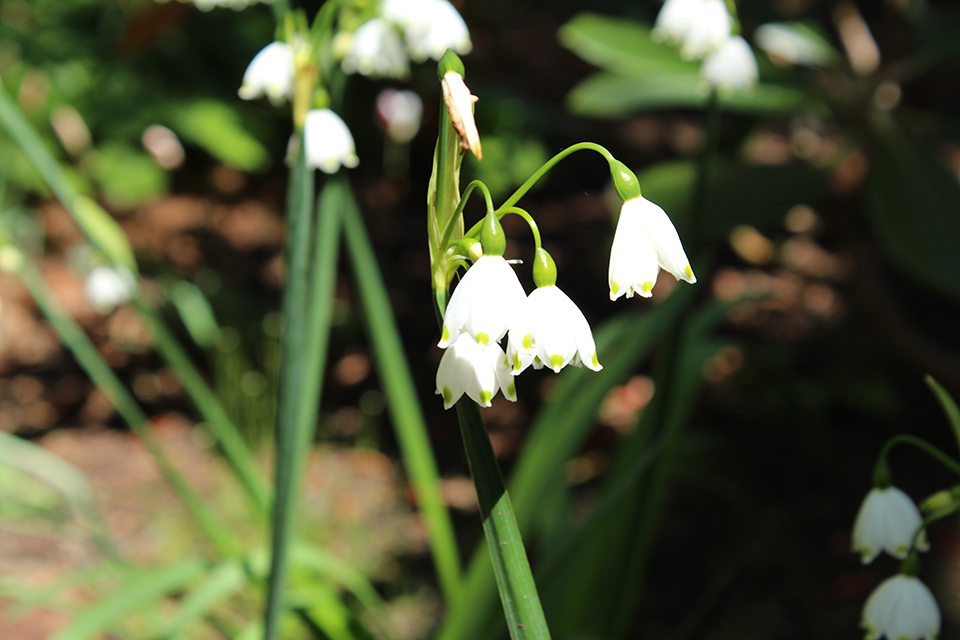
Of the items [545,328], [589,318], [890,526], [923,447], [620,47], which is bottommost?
[589,318]

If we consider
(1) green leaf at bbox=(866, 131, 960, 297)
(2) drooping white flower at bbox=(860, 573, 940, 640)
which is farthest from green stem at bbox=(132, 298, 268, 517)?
(1) green leaf at bbox=(866, 131, 960, 297)

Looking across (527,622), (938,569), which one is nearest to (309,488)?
(938,569)

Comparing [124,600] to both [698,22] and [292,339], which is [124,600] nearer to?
[292,339]

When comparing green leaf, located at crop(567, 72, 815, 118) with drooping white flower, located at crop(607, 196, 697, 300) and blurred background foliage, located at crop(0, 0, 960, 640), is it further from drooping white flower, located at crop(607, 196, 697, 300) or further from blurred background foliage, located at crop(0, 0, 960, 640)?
drooping white flower, located at crop(607, 196, 697, 300)

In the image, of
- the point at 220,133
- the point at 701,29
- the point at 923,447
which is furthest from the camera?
the point at 220,133

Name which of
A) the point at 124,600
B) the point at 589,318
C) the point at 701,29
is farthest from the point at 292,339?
the point at 589,318
